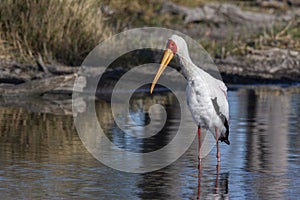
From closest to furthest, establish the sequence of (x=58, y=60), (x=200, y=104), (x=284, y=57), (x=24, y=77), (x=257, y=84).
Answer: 1. (x=200, y=104)
2. (x=24, y=77)
3. (x=58, y=60)
4. (x=257, y=84)
5. (x=284, y=57)

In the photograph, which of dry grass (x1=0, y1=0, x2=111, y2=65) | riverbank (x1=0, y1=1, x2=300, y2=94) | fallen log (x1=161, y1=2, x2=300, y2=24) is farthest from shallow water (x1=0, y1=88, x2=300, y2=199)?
fallen log (x1=161, y1=2, x2=300, y2=24)

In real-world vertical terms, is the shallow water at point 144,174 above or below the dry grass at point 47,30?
below

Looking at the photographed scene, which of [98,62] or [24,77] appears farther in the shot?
[98,62]

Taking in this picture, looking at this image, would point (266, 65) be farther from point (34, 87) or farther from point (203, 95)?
point (203, 95)

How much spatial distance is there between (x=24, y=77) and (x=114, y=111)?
331 cm

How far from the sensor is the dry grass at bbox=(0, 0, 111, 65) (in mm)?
17906

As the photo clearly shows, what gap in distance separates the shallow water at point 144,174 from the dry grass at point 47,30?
369cm

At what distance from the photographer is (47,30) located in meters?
18.0

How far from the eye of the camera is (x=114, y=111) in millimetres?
14453

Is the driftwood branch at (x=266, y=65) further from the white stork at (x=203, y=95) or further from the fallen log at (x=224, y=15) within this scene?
the white stork at (x=203, y=95)

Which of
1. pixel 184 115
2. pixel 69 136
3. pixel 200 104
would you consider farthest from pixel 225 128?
pixel 184 115

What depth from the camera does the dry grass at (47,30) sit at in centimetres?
1791

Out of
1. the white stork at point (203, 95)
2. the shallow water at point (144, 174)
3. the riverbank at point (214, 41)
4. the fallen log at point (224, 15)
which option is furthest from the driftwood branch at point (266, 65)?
the white stork at point (203, 95)

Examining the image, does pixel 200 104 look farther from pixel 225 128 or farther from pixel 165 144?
pixel 165 144
